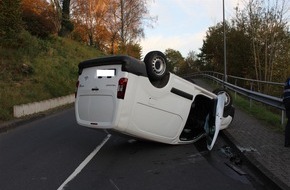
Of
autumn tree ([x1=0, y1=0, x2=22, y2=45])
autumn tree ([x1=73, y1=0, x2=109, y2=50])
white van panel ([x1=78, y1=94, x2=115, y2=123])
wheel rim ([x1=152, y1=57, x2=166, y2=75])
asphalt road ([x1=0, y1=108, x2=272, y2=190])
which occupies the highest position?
autumn tree ([x1=73, y1=0, x2=109, y2=50])

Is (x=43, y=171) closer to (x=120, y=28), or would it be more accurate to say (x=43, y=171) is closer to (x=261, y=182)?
(x=261, y=182)

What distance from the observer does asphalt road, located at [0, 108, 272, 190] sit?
6.89 m

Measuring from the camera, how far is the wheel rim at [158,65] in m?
8.73

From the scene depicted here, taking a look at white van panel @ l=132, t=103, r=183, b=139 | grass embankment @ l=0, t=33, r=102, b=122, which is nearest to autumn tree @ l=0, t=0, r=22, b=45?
grass embankment @ l=0, t=33, r=102, b=122

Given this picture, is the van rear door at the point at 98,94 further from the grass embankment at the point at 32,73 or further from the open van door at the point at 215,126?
the grass embankment at the point at 32,73

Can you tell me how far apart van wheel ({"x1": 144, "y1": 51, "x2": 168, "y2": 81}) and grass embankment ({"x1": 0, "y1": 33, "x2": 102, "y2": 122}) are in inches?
298

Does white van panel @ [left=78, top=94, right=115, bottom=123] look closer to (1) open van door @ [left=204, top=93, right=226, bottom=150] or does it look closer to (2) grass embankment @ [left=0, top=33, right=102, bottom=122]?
(1) open van door @ [left=204, top=93, right=226, bottom=150]

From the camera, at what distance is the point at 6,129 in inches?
523

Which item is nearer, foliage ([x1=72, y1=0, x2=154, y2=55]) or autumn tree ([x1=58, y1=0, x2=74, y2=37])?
autumn tree ([x1=58, y1=0, x2=74, y2=37])

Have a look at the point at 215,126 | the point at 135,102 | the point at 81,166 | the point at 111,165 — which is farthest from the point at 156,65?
the point at 81,166

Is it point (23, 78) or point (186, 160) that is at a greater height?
point (23, 78)

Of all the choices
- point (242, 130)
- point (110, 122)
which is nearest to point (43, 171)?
point (110, 122)

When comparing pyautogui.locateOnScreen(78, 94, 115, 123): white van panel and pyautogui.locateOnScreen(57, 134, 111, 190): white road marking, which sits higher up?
pyautogui.locateOnScreen(78, 94, 115, 123): white van panel

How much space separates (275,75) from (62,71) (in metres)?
18.7
